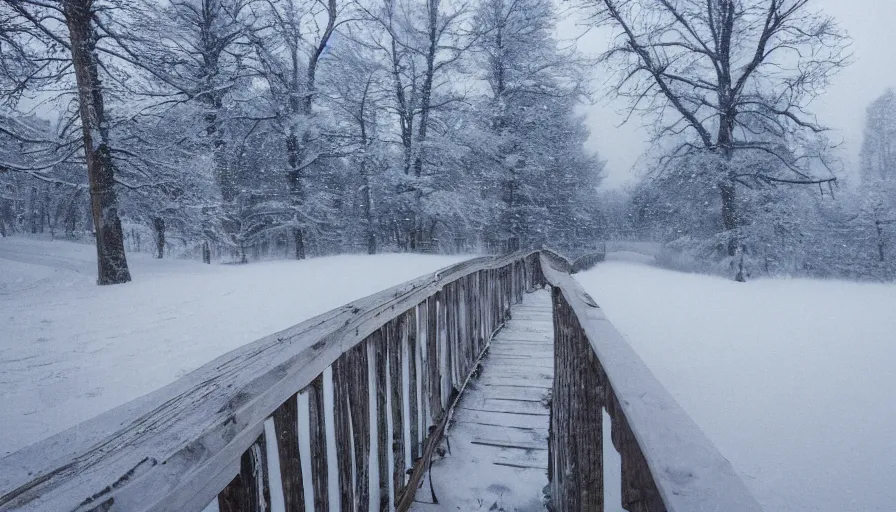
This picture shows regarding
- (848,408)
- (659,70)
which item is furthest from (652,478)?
(659,70)

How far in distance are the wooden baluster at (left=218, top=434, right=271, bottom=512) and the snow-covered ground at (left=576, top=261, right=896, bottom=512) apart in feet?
10.7

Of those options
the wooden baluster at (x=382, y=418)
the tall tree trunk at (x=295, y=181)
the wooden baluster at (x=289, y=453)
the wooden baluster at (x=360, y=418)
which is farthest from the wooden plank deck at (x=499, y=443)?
the tall tree trunk at (x=295, y=181)

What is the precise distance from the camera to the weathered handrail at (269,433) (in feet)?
2.11

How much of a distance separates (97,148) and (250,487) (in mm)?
11322

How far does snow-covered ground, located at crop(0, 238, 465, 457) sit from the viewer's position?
3.80 meters

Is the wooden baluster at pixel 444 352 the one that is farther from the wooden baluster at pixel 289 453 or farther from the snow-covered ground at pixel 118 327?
the snow-covered ground at pixel 118 327

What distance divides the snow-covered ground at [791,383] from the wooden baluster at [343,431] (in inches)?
112

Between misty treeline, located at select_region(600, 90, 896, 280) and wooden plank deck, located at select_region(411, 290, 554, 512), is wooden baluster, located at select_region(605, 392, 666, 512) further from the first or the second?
misty treeline, located at select_region(600, 90, 896, 280)

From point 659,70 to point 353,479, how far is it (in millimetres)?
15902

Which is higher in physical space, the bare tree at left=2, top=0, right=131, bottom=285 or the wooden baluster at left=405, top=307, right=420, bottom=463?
the bare tree at left=2, top=0, right=131, bottom=285

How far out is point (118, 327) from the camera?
19.5 ft

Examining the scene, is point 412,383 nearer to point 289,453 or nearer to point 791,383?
point 289,453

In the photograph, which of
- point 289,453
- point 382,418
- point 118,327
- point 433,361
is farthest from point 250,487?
point 118,327

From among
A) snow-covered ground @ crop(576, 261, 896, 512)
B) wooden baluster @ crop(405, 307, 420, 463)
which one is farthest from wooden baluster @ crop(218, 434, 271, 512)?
snow-covered ground @ crop(576, 261, 896, 512)
